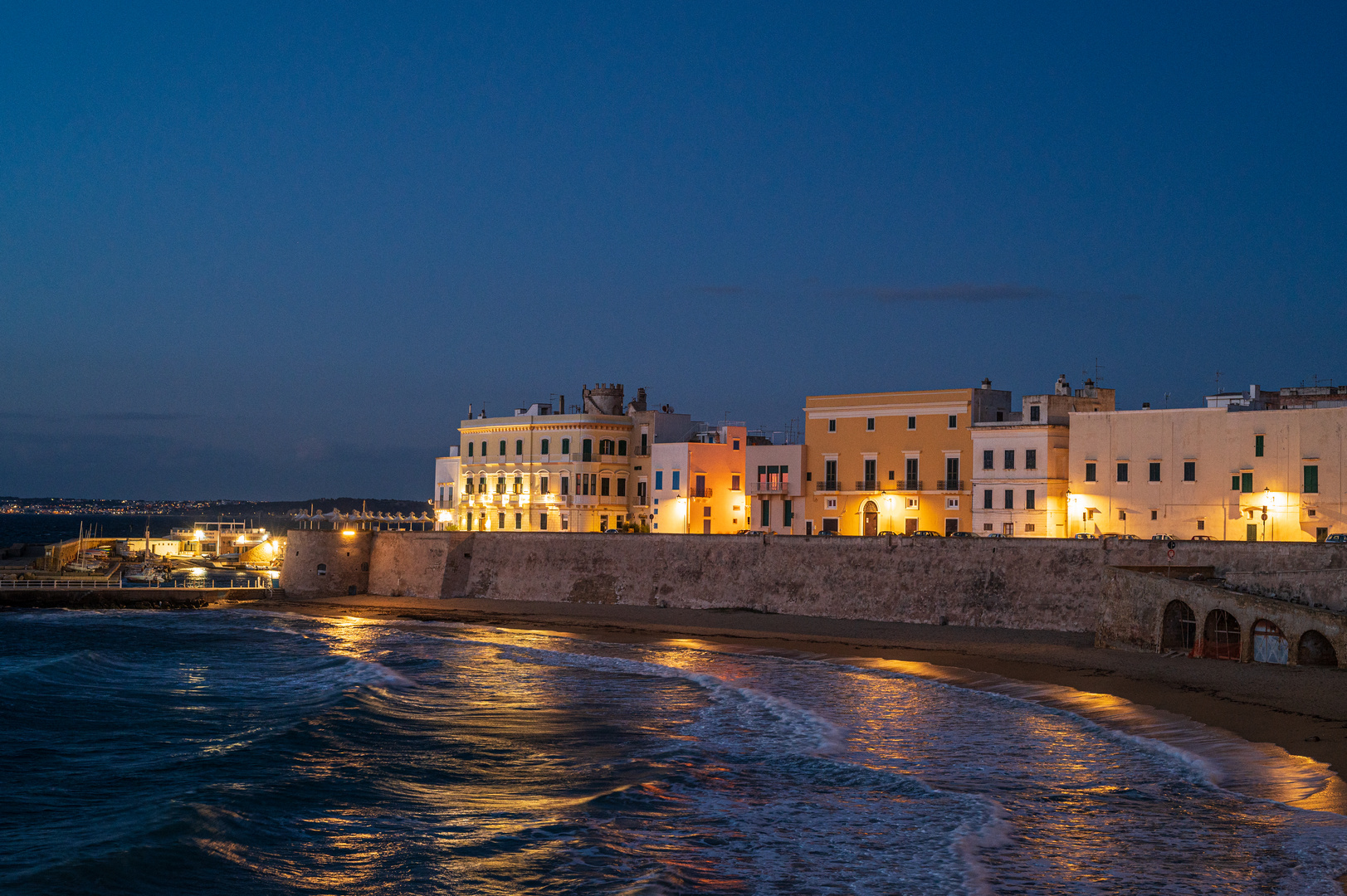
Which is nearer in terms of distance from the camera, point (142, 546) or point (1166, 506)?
point (1166, 506)

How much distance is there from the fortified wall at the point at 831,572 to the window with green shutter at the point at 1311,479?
8238mm

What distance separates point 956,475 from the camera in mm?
47750

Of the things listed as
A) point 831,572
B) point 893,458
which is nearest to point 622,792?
point 831,572

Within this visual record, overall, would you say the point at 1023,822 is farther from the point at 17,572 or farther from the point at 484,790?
the point at 17,572

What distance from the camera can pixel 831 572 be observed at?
40281 millimetres

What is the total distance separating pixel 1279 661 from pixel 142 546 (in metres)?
74.3

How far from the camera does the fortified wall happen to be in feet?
99.1

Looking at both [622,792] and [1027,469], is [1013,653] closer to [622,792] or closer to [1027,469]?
[1027,469]

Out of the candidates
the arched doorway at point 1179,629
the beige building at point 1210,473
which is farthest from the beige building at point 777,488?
the arched doorway at point 1179,629

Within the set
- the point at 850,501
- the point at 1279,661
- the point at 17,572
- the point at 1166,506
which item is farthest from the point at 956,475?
the point at 17,572

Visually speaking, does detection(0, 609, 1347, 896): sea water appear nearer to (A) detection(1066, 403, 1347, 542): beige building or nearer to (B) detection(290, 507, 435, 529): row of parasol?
(A) detection(1066, 403, 1347, 542): beige building

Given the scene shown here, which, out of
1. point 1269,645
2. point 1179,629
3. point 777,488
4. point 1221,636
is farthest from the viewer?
point 777,488

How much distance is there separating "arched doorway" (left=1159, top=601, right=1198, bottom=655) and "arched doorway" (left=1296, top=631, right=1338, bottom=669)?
303 cm

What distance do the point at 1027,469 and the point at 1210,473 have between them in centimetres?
675
